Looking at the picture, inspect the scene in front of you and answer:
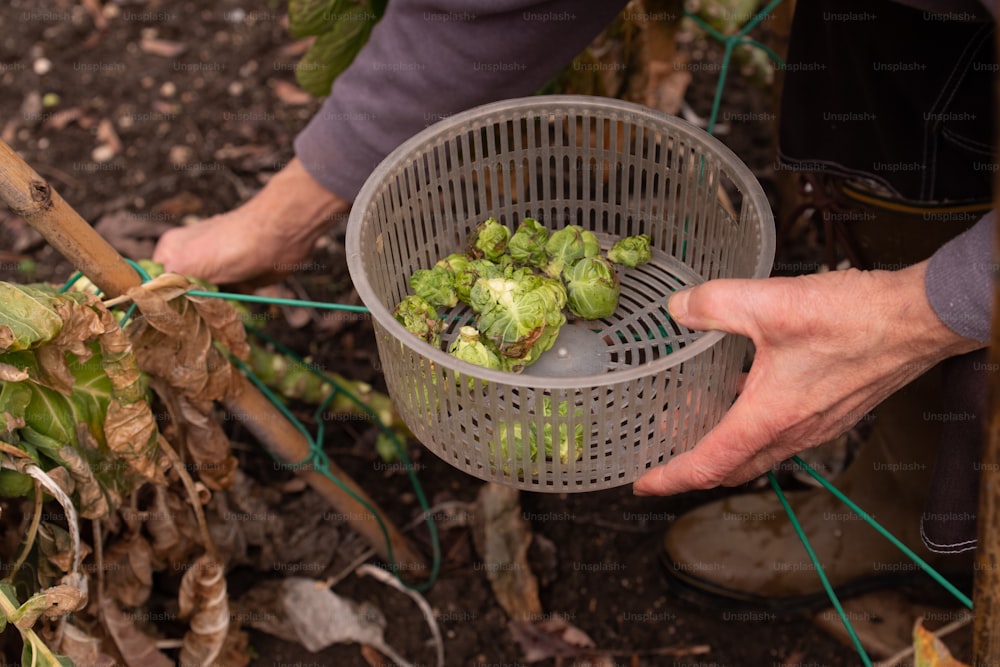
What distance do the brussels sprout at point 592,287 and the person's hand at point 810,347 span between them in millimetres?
297

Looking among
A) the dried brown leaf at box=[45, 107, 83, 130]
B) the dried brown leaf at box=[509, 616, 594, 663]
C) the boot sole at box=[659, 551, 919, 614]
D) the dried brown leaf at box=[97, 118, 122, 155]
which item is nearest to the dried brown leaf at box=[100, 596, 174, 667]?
the dried brown leaf at box=[509, 616, 594, 663]

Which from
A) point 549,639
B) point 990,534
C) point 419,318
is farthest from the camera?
point 549,639

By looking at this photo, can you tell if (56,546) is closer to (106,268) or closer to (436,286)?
(106,268)

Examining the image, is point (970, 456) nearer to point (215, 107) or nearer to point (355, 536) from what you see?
point (355, 536)

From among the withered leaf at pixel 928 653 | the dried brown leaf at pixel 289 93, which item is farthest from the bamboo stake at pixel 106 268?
the dried brown leaf at pixel 289 93

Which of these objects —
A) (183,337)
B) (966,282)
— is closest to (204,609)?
(183,337)

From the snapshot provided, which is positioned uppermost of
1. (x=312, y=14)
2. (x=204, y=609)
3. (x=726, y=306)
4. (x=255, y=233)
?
(x=312, y=14)

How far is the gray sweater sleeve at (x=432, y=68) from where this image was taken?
2049 mm

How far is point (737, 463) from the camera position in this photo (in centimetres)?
173

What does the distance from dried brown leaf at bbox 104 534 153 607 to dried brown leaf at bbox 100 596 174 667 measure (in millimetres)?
46

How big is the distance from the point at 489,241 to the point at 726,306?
2.12 feet

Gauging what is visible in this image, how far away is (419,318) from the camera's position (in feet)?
6.37

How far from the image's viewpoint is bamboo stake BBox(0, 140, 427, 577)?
1584 millimetres

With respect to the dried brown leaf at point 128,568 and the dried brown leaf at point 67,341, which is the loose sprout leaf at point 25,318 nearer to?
the dried brown leaf at point 67,341
